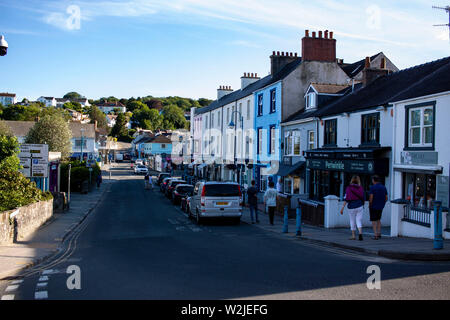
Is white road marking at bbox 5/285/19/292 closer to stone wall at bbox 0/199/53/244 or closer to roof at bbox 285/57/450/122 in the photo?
stone wall at bbox 0/199/53/244

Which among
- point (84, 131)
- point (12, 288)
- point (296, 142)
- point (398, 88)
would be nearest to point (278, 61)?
point (296, 142)

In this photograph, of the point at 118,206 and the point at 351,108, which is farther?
the point at 118,206

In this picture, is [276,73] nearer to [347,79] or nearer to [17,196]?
[347,79]

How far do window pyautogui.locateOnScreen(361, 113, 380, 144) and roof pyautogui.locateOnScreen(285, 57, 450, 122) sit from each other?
0.55m

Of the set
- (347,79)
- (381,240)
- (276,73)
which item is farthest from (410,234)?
(276,73)

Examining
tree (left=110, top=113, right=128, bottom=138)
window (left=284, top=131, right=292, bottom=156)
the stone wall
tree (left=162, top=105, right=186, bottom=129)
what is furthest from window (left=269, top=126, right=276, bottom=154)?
tree (left=162, top=105, right=186, bottom=129)

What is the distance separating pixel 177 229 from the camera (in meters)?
18.4

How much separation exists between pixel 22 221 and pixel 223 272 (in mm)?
9280

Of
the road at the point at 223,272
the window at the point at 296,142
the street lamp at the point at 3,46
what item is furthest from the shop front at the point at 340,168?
the street lamp at the point at 3,46

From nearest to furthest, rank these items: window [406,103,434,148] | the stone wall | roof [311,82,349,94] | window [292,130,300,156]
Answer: the stone wall → window [406,103,434,148] → roof [311,82,349,94] → window [292,130,300,156]

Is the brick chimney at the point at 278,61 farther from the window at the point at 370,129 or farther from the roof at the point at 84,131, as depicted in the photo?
the roof at the point at 84,131

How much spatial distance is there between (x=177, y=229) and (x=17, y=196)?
6.13m

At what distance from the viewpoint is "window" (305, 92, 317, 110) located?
29.3 meters

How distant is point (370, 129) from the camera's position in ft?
71.4
